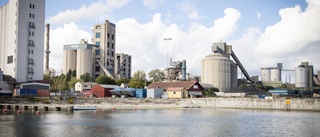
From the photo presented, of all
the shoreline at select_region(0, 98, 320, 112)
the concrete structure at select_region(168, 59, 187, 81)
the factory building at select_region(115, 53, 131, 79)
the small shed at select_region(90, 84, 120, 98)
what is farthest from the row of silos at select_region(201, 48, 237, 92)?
the shoreline at select_region(0, 98, 320, 112)

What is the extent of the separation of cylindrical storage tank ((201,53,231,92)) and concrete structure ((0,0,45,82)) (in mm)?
70878

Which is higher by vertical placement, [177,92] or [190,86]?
[190,86]

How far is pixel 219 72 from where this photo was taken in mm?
146625

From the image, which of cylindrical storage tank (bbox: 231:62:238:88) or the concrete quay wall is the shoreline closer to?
the concrete quay wall

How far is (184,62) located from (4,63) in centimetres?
8069

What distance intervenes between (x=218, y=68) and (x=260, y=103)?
6839cm

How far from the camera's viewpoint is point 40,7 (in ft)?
374

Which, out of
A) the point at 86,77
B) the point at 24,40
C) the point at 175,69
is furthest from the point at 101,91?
the point at 175,69

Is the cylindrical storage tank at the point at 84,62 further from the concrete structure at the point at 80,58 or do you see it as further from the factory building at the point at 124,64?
the factory building at the point at 124,64

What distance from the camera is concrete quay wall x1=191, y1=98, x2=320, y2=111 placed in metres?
72.9

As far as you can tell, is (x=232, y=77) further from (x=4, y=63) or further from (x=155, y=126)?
(x=155, y=126)

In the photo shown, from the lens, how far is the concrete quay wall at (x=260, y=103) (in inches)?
2869

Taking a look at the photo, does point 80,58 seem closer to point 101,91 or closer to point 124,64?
point 124,64

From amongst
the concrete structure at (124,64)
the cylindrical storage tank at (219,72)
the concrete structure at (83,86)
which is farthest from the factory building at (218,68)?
the concrete structure at (83,86)
